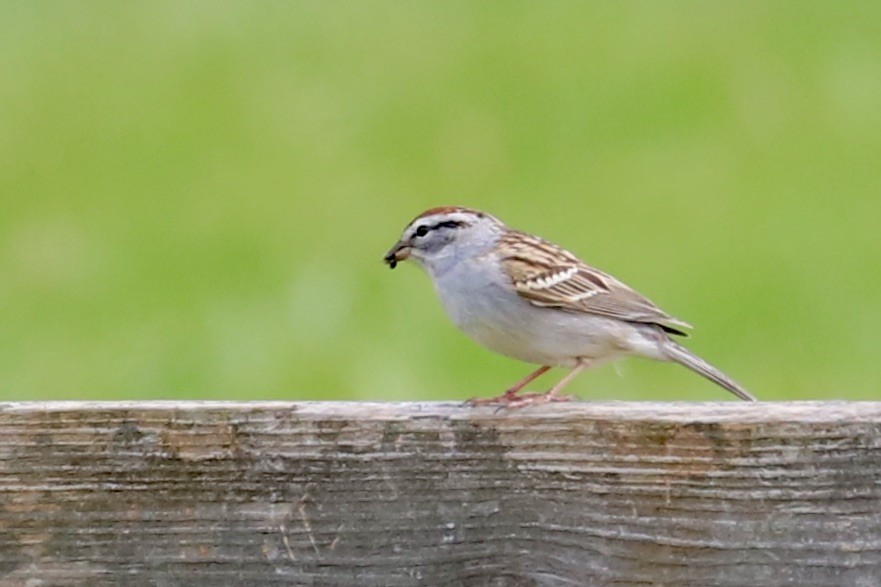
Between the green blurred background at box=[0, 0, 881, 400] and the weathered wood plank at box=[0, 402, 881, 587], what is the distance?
429 cm

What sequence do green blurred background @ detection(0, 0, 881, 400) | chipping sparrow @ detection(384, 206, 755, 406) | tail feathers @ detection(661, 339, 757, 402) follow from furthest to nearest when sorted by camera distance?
green blurred background @ detection(0, 0, 881, 400) < tail feathers @ detection(661, 339, 757, 402) < chipping sparrow @ detection(384, 206, 755, 406)

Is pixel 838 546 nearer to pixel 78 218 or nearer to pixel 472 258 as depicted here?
pixel 472 258

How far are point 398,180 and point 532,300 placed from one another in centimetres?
548

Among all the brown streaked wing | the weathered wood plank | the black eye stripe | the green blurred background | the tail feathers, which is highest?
the green blurred background

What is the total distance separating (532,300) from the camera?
5008 millimetres

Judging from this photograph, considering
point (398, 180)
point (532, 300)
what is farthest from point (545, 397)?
point (398, 180)

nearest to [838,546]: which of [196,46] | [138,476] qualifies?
[138,476]

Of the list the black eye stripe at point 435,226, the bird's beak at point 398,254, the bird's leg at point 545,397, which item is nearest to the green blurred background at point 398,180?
the bird's beak at point 398,254

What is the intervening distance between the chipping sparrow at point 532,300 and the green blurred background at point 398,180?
2.13 meters

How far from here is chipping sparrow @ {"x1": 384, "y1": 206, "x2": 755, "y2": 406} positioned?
4.91 m

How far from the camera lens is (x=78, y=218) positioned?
10.1 m

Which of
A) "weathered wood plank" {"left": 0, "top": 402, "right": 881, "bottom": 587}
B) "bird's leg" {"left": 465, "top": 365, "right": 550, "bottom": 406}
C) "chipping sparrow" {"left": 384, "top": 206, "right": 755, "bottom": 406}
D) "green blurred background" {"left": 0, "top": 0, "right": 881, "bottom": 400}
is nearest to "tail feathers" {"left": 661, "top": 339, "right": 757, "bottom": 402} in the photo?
"chipping sparrow" {"left": 384, "top": 206, "right": 755, "bottom": 406}

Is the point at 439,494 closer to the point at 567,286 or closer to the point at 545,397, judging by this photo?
the point at 545,397

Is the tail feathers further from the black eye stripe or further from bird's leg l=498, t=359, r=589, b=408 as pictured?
the black eye stripe
